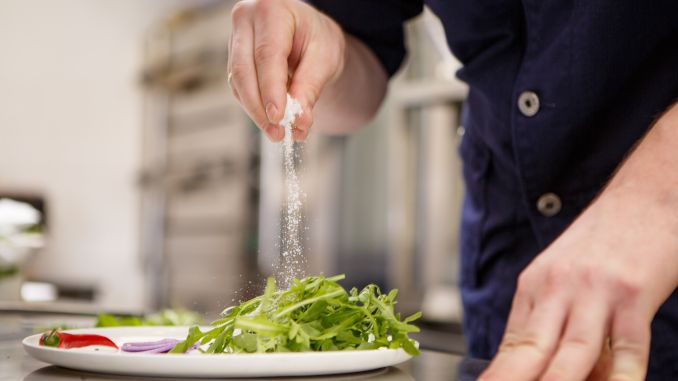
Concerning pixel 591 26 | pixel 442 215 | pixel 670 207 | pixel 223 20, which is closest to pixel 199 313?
pixel 591 26

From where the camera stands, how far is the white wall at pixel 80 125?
214 inches

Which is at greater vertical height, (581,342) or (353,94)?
(353,94)

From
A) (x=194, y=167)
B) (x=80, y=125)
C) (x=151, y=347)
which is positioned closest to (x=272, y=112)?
(x=151, y=347)

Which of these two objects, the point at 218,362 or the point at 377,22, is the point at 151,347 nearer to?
the point at 218,362

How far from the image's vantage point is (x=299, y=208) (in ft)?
2.78

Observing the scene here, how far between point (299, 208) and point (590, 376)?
38 centimetres

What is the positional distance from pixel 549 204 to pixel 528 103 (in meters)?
0.14

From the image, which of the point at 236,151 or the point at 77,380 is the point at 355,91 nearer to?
the point at 77,380

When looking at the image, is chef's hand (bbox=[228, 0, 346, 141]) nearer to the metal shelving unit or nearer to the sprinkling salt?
the sprinkling salt

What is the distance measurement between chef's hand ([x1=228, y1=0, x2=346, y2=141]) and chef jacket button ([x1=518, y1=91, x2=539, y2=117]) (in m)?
0.25

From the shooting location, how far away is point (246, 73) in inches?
34.6

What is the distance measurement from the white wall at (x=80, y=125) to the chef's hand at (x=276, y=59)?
4.73 metres

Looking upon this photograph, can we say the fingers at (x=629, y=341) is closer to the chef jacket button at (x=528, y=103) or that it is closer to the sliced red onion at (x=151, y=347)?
the sliced red onion at (x=151, y=347)

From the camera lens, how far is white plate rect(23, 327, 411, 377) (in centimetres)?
60
